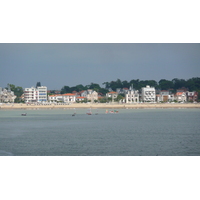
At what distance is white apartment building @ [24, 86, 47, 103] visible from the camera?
58.1 metres

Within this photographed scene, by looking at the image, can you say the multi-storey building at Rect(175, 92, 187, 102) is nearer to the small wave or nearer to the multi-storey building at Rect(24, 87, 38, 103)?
the multi-storey building at Rect(24, 87, 38, 103)

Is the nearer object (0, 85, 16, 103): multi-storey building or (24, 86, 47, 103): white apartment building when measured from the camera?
(0, 85, 16, 103): multi-storey building

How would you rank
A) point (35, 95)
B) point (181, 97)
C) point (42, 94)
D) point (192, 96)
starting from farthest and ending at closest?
point (42, 94)
point (35, 95)
point (181, 97)
point (192, 96)

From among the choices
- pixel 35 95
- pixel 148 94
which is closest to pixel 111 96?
pixel 148 94

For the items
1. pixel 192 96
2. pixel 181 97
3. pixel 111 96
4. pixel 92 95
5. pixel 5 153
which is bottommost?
pixel 5 153

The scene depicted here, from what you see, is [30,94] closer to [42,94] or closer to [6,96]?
[42,94]

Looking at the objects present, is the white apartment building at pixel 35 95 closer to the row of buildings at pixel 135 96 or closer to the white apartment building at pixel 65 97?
the row of buildings at pixel 135 96

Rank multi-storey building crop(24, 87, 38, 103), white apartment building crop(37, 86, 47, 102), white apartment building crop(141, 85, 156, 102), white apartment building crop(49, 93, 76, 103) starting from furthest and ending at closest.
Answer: white apartment building crop(49, 93, 76, 103)
white apartment building crop(37, 86, 47, 102)
multi-storey building crop(24, 87, 38, 103)
white apartment building crop(141, 85, 156, 102)

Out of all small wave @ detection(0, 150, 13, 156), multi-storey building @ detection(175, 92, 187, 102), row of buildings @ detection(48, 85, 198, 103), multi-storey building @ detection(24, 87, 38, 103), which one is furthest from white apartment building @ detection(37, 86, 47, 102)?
small wave @ detection(0, 150, 13, 156)

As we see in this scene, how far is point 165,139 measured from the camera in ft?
42.7

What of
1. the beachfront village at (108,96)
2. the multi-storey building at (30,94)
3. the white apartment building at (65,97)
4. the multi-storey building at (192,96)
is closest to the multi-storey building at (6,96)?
the beachfront village at (108,96)

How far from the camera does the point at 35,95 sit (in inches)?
2312

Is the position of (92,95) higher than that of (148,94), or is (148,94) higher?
(148,94)

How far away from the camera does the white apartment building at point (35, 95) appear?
58.1 m
